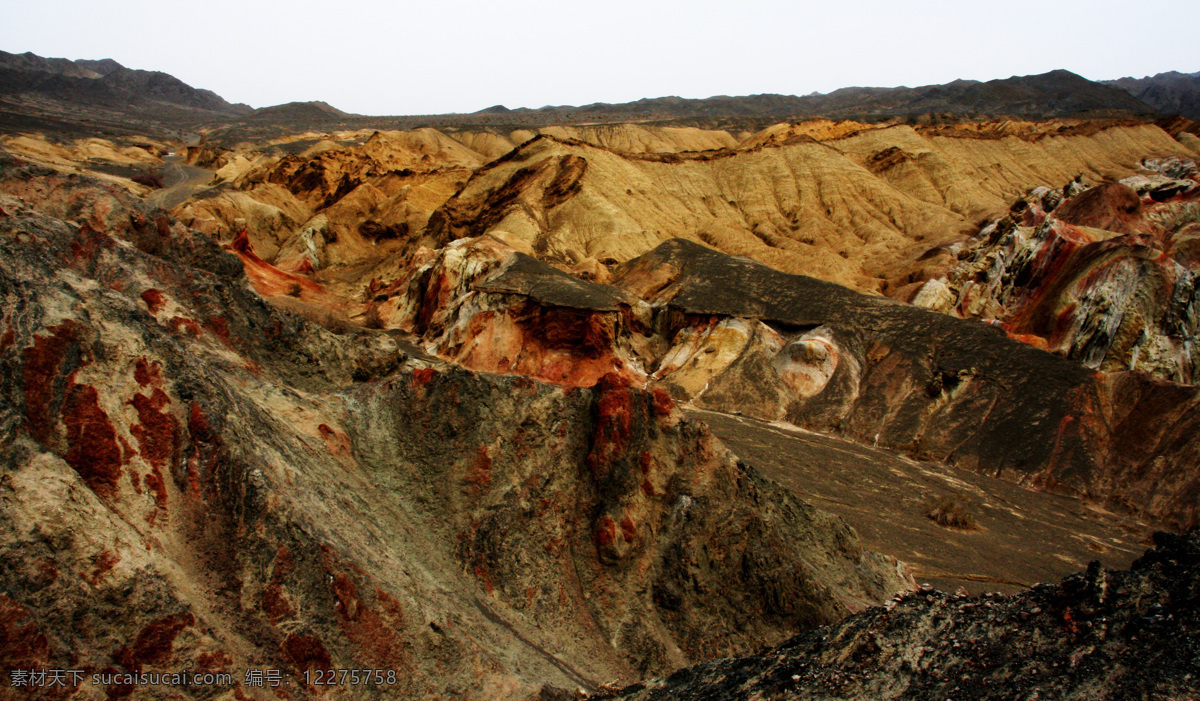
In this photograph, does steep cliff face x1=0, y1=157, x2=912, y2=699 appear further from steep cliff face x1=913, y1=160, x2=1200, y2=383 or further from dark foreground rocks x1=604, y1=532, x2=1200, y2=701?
steep cliff face x1=913, y1=160, x2=1200, y2=383

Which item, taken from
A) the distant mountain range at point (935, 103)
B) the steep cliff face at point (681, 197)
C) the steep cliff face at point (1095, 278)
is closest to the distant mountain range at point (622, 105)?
the distant mountain range at point (935, 103)

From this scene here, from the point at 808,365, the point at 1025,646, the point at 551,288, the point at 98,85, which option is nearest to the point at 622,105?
the point at 98,85

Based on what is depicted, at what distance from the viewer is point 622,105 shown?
147250 mm

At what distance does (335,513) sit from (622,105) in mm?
151196

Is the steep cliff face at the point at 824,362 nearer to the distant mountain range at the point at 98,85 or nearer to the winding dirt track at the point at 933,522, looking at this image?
the winding dirt track at the point at 933,522

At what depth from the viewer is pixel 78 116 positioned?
91562 millimetres

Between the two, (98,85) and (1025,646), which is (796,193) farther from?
(98,85)

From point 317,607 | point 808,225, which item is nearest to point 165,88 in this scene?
point 808,225

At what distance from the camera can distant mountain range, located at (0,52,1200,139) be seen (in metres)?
91.5

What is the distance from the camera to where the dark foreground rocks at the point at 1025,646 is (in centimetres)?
369

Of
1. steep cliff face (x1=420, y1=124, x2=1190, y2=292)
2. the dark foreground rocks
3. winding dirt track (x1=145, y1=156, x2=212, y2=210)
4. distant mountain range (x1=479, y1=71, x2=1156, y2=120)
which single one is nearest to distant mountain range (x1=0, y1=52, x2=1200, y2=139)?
distant mountain range (x1=479, y1=71, x2=1156, y2=120)

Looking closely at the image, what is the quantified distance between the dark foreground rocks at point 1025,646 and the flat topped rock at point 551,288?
1718 centimetres

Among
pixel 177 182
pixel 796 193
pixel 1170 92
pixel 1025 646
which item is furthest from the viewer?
pixel 1170 92

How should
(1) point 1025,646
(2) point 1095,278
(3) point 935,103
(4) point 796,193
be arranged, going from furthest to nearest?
(3) point 935,103 < (4) point 796,193 < (2) point 1095,278 < (1) point 1025,646
